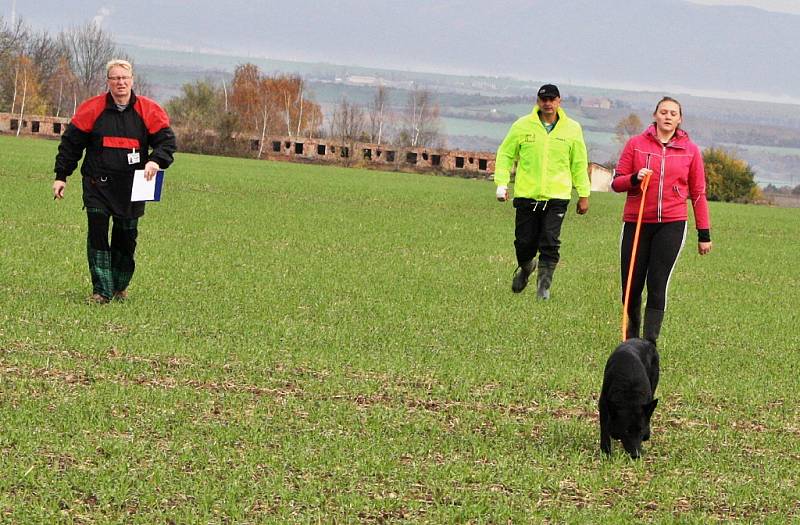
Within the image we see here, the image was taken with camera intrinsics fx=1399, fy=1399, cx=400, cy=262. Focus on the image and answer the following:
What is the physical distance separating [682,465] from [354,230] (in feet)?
57.0

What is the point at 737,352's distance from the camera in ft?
41.8

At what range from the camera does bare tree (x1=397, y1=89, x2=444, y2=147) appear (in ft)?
559

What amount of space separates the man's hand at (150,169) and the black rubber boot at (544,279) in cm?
473

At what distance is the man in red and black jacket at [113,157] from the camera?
1231 centimetres

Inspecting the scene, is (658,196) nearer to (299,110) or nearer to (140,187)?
(140,187)

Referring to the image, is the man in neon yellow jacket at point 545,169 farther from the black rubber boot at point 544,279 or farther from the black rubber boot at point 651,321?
the black rubber boot at point 651,321

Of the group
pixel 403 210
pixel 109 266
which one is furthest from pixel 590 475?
pixel 403 210

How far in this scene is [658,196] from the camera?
1104cm

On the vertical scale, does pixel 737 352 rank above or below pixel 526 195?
below

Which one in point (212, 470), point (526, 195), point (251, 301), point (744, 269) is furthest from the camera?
point (744, 269)

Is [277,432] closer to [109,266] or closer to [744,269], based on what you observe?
[109,266]

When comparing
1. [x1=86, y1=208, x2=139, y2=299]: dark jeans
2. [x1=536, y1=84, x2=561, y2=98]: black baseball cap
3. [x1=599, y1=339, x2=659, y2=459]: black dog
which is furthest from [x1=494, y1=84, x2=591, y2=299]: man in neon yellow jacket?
[x1=599, y1=339, x2=659, y2=459]: black dog

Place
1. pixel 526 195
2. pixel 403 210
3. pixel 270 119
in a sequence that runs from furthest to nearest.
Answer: pixel 270 119
pixel 403 210
pixel 526 195

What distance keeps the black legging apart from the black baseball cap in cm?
321
